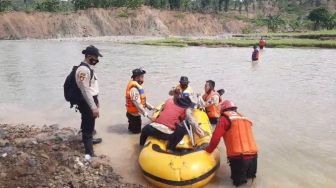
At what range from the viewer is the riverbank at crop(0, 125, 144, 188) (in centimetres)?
631

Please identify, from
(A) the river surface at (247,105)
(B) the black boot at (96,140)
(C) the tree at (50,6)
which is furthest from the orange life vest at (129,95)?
(C) the tree at (50,6)

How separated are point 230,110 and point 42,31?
79726 millimetres

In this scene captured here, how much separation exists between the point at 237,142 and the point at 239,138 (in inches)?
2.8

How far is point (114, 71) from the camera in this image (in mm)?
22859

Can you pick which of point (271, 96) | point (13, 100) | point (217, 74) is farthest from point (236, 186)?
point (217, 74)

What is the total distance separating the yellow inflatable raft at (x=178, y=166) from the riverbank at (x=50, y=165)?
14.7 inches

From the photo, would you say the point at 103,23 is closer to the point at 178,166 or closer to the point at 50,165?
the point at 50,165

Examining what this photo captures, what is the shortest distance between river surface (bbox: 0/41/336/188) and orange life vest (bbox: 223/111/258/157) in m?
0.67

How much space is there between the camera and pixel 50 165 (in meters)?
6.85

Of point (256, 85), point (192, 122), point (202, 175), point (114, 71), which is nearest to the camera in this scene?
point (202, 175)

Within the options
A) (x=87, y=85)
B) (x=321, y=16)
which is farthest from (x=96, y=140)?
(x=321, y=16)

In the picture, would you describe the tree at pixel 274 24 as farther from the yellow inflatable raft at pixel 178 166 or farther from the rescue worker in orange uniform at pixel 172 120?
the yellow inflatable raft at pixel 178 166

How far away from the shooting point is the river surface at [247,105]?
7684 millimetres

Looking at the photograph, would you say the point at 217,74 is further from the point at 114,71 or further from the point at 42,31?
the point at 42,31
